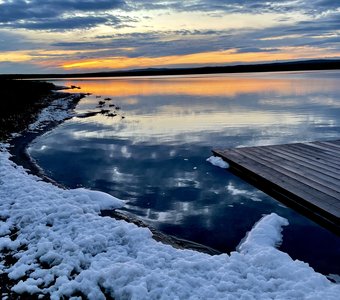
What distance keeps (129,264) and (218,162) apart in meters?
8.73

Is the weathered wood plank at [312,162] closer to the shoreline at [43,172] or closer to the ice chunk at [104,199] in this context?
the shoreline at [43,172]

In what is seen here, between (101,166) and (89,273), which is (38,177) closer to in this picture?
(101,166)

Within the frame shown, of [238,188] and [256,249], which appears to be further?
[238,188]

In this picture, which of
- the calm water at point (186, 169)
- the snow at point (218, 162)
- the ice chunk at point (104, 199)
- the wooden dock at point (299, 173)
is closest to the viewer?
the calm water at point (186, 169)

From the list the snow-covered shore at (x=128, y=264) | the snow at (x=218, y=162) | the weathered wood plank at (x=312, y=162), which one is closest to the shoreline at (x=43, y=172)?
the snow-covered shore at (x=128, y=264)

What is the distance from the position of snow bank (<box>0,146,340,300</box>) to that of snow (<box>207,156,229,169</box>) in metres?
4.98

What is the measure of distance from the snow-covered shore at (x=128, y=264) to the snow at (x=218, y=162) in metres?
4.99

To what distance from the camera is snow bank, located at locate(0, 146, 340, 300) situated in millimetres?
5762

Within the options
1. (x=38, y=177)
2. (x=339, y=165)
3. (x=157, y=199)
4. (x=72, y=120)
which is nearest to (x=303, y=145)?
(x=339, y=165)

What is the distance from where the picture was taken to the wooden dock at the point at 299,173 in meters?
8.90

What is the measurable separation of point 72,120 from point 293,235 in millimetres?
23616

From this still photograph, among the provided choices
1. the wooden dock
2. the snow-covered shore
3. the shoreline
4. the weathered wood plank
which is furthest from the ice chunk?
the weathered wood plank

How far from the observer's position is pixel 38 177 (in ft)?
41.7

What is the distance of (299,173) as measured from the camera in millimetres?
11055
